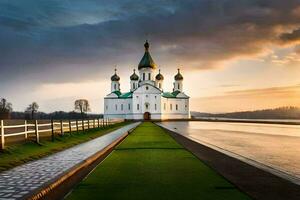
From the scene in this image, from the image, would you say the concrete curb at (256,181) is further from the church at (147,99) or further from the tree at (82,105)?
the tree at (82,105)

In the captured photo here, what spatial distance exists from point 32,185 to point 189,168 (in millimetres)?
5462

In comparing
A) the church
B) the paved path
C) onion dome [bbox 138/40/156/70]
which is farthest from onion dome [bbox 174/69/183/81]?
the paved path

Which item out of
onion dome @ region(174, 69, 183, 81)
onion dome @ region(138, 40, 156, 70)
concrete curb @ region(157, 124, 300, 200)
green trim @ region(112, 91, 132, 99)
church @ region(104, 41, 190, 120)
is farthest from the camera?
onion dome @ region(174, 69, 183, 81)

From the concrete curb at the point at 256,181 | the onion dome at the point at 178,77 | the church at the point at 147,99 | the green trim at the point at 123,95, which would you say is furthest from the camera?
the onion dome at the point at 178,77

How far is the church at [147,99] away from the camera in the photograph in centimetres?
11781

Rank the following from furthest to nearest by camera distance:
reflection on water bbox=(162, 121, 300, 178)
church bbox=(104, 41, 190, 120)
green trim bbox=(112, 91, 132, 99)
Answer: green trim bbox=(112, 91, 132, 99), church bbox=(104, 41, 190, 120), reflection on water bbox=(162, 121, 300, 178)

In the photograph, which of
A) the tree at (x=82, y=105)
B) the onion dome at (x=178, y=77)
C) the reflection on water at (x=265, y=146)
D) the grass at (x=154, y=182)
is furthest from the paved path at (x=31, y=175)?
the tree at (x=82, y=105)

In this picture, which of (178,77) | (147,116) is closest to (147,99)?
(147,116)

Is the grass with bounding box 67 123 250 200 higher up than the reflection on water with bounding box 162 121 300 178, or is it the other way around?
the grass with bounding box 67 123 250 200

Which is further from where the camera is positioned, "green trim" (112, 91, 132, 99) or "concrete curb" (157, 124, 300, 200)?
"green trim" (112, 91, 132, 99)

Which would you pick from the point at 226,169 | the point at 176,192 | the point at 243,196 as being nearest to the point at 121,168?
the point at 226,169

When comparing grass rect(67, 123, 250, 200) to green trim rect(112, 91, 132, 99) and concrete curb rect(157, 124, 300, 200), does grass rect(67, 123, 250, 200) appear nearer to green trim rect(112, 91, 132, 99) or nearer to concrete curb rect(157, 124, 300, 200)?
concrete curb rect(157, 124, 300, 200)

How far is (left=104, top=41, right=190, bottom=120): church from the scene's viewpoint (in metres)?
118

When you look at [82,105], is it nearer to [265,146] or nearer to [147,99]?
[147,99]
